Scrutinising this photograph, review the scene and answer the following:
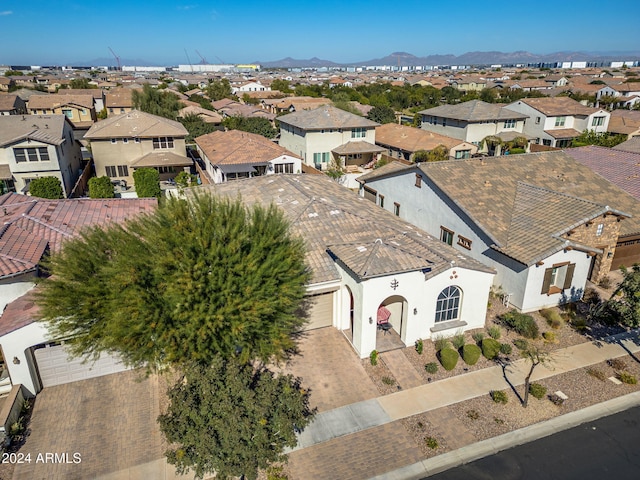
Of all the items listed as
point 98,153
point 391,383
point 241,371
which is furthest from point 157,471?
point 98,153

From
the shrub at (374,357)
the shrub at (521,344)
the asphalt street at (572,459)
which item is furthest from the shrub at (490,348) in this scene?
the shrub at (374,357)

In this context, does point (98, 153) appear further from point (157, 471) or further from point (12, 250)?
point (157, 471)

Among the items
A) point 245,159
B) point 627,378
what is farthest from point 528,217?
point 245,159

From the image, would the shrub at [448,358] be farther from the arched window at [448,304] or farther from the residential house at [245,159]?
the residential house at [245,159]

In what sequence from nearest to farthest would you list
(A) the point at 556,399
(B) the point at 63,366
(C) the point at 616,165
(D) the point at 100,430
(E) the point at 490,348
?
(D) the point at 100,430 → (A) the point at 556,399 → (B) the point at 63,366 → (E) the point at 490,348 → (C) the point at 616,165

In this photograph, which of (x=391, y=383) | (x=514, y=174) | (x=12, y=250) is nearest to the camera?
(x=391, y=383)

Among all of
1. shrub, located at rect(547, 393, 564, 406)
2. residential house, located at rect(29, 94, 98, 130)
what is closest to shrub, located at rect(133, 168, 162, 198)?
shrub, located at rect(547, 393, 564, 406)

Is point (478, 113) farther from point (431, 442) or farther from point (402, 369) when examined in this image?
point (431, 442)
